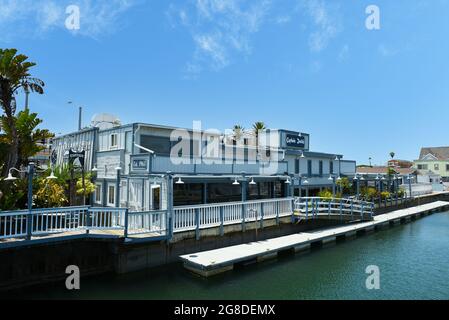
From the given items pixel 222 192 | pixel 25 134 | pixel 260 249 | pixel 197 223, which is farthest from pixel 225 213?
pixel 25 134

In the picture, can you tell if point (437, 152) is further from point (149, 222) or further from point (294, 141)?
point (149, 222)

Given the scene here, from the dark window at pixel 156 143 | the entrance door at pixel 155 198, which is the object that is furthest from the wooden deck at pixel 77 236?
the dark window at pixel 156 143

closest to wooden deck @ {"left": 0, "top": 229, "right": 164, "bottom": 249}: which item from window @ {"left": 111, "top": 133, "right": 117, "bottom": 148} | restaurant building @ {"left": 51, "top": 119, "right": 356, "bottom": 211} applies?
restaurant building @ {"left": 51, "top": 119, "right": 356, "bottom": 211}

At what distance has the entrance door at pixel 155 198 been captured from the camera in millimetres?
15988

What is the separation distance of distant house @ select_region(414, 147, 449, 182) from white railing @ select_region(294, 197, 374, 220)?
2268 inches

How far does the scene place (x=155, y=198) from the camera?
54.3 ft

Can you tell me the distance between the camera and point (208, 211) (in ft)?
50.9

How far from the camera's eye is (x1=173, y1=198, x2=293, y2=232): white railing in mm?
14531

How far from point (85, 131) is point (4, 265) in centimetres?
1160

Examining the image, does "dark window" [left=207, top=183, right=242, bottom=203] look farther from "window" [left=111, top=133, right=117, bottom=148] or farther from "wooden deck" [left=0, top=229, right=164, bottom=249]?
"wooden deck" [left=0, top=229, right=164, bottom=249]

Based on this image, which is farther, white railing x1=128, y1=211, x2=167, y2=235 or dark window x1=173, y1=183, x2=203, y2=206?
dark window x1=173, y1=183, x2=203, y2=206

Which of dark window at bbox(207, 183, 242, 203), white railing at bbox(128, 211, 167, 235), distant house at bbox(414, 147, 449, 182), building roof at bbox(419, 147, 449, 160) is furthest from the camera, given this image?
building roof at bbox(419, 147, 449, 160)

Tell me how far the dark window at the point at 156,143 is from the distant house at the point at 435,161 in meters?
72.3

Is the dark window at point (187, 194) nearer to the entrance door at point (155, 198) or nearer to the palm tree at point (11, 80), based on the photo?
the entrance door at point (155, 198)
